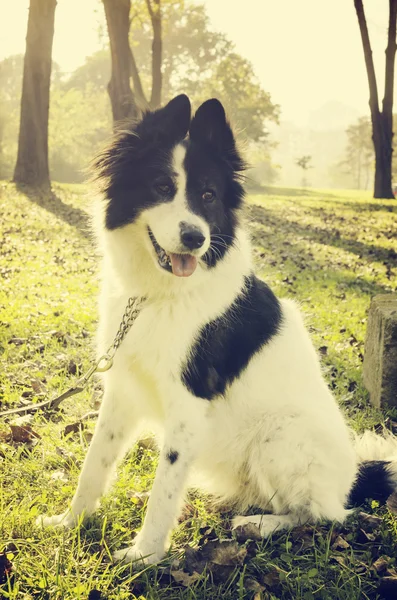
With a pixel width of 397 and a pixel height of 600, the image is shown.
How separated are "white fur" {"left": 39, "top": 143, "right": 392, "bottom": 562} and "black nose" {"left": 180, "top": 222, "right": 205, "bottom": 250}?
76 millimetres

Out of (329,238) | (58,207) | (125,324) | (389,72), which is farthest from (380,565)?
(389,72)

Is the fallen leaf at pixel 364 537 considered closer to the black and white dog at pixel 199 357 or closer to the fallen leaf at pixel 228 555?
the black and white dog at pixel 199 357

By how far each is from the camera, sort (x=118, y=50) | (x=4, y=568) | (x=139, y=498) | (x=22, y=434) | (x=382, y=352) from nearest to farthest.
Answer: (x=4, y=568)
(x=139, y=498)
(x=22, y=434)
(x=382, y=352)
(x=118, y=50)

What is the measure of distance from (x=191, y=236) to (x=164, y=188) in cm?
40

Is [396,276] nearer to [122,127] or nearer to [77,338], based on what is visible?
[77,338]

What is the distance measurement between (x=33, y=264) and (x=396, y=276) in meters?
6.24

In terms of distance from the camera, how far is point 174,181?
294 centimetres

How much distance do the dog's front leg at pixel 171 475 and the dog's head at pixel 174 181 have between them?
0.78 metres

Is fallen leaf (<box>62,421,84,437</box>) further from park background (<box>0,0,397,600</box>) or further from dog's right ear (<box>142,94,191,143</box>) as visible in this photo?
dog's right ear (<box>142,94,191,143</box>)

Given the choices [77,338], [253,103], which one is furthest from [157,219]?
[253,103]

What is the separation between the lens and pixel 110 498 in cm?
324

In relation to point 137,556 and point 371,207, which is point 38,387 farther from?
point 371,207

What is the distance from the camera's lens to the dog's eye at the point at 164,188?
9.66ft

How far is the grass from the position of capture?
2584 millimetres
